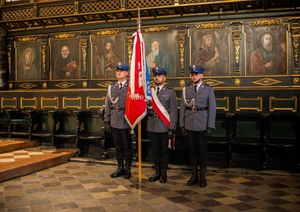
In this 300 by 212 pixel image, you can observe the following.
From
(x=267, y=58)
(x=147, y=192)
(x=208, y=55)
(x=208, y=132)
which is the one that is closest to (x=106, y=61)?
(x=208, y=55)

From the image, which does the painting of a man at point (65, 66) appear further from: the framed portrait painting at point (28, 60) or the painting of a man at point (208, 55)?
the painting of a man at point (208, 55)

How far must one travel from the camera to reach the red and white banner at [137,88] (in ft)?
15.9

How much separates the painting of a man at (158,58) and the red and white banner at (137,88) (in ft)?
9.36

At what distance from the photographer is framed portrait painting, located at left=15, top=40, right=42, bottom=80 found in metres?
9.01

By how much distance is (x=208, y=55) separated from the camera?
7445 mm

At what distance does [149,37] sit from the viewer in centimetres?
791

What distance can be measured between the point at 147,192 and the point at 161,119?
118 cm

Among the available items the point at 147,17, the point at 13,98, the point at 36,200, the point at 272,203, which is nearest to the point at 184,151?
the point at 272,203

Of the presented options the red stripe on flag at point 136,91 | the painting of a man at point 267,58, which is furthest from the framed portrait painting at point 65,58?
the painting of a man at point 267,58

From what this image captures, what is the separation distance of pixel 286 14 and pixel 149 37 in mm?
3182

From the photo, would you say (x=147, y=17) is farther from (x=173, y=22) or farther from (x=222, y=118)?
(x=222, y=118)

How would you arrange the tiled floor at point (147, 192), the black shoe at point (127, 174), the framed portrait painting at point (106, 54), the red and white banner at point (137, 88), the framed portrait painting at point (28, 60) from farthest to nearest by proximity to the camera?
1. the framed portrait painting at point (28, 60)
2. the framed portrait painting at point (106, 54)
3. the black shoe at point (127, 174)
4. the red and white banner at point (137, 88)
5. the tiled floor at point (147, 192)

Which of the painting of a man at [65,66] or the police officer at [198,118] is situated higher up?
the painting of a man at [65,66]

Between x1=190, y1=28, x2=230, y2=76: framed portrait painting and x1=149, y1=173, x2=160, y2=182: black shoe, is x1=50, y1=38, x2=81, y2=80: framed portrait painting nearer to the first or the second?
x1=190, y1=28, x2=230, y2=76: framed portrait painting
